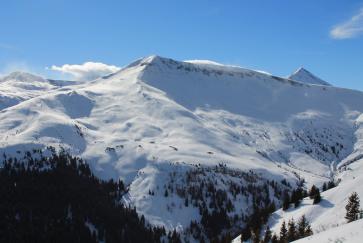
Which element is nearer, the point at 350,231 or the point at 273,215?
the point at 350,231

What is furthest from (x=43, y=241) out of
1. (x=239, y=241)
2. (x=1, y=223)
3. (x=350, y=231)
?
(x=350, y=231)

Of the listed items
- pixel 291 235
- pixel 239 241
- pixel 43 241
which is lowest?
pixel 43 241

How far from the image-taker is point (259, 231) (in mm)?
108688

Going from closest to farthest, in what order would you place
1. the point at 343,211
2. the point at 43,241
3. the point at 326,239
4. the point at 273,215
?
the point at 326,239 < the point at 343,211 < the point at 273,215 < the point at 43,241

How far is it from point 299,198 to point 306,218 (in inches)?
703

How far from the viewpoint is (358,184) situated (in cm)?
11450

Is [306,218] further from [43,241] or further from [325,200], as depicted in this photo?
[43,241]

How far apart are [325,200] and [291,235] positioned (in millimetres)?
29595

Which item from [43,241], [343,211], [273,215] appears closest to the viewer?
[343,211]

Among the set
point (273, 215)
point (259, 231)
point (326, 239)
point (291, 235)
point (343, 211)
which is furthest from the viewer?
point (273, 215)

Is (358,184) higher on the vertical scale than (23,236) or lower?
higher

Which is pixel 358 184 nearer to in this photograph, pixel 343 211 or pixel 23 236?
pixel 343 211

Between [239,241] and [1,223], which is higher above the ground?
[239,241]

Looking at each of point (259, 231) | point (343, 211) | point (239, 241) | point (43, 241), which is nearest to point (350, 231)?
point (343, 211)
